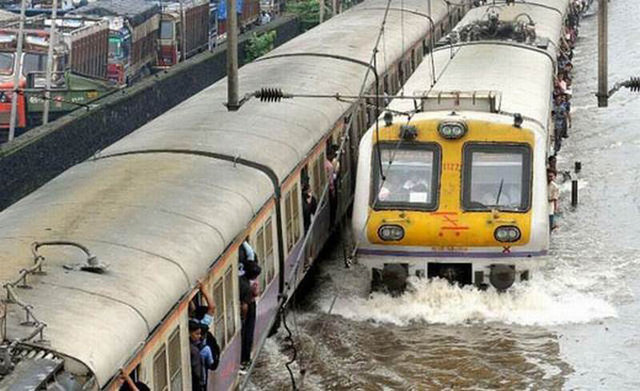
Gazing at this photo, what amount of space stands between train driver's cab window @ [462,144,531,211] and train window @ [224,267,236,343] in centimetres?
456

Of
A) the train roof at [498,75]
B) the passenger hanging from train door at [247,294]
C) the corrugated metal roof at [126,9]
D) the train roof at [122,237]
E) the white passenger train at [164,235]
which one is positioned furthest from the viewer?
the corrugated metal roof at [126,9]

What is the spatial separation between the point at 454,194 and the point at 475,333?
151cm

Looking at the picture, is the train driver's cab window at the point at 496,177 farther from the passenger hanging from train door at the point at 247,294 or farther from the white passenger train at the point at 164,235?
the passenger hanging from train door at the point at 247,294

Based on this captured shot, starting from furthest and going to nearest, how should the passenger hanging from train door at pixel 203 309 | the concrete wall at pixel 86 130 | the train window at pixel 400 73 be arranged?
the train window at pixel 400 73 < the concrete wall at pixel 86 130 < the passenger hanging from train door at pixel 203 309

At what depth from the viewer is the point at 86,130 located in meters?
23.6

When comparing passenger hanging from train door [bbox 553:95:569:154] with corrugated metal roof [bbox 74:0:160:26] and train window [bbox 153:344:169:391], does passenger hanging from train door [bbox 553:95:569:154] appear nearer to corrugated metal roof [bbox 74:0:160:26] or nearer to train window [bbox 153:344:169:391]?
corrugated metal roof [bbox 74:0:160:26]

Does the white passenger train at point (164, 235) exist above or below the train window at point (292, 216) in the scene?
above

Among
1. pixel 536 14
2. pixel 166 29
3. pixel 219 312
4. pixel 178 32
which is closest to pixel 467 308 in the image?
pixel 219 312

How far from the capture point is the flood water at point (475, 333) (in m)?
15.0

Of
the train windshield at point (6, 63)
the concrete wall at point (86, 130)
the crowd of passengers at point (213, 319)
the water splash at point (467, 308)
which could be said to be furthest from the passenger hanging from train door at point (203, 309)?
the train windshield at point (6, 63)

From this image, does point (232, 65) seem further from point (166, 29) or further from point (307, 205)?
point (166, 29)

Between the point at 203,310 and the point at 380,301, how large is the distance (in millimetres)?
6014

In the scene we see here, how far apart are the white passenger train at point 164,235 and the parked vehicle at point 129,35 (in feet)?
61.4

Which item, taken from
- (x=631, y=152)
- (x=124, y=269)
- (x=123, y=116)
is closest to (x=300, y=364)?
(x=124, y=269)
